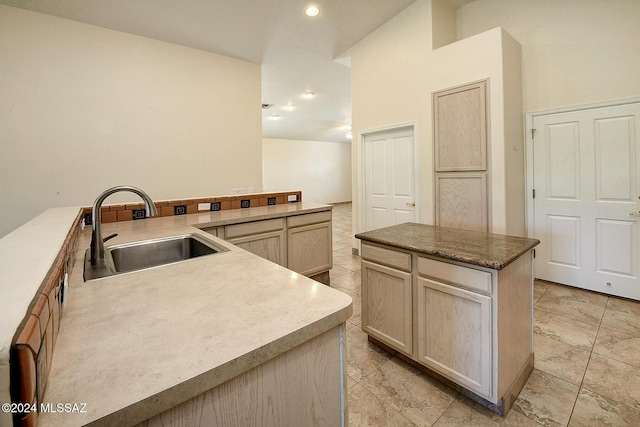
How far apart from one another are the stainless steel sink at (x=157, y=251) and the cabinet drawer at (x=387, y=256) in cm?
96

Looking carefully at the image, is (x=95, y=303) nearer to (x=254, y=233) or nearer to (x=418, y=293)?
(x=418, y=293)

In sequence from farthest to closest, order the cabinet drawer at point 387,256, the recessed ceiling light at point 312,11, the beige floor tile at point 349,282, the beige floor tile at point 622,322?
the beige floor tile at point 349,282 → the recessed ceiling light at point 312,11 → the beige floor tile at point 622,322 → the cabinet drawer at point 387,256

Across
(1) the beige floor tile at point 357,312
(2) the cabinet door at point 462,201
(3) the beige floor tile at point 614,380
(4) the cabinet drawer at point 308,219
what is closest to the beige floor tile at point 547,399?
(3) the beige floor tile at point 614,380

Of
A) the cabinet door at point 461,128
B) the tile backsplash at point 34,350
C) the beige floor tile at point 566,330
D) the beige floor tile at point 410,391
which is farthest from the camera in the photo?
the cabinet door at point 461,128

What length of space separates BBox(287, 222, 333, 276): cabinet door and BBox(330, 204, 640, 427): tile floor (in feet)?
2.40

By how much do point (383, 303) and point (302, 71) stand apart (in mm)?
4100

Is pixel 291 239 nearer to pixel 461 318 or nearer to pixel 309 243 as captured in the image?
pixel 309 243

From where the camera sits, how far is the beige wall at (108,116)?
2.73 meters

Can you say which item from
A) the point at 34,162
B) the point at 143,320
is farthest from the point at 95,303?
the point at 34,162

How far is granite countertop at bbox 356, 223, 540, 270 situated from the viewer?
4.90ft

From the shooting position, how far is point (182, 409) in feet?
1.96

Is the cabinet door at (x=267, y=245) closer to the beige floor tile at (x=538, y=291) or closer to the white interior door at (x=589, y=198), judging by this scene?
the beige floor tile at (x=538, y=291)

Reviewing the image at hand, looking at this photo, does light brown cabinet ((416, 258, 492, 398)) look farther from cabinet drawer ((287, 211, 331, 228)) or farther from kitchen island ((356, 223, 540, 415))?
cabinet drawer ((287, 211, 331, 228))

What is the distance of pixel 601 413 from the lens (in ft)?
5.05
